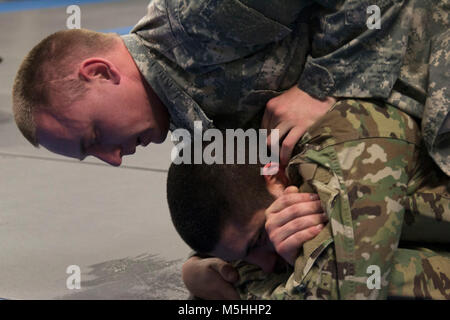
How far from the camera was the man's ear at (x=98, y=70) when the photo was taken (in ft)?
7.90

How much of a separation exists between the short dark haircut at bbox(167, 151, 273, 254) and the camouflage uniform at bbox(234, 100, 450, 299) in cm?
12

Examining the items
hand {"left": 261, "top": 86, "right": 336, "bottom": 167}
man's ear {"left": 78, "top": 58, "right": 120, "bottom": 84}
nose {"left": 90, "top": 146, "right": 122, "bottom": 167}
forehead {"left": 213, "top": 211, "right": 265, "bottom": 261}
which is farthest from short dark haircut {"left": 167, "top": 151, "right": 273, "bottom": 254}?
man's ear {"left": 78, "top": 58, "right": 120, "bottom": 84}

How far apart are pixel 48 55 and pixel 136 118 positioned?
0.30 meters

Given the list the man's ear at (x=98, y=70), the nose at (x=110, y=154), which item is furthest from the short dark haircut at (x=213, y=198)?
the man's ear at (x=98, y=70)

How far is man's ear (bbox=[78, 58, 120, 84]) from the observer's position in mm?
2408

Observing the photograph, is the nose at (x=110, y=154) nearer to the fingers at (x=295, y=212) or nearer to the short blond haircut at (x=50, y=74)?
the short blond haircut at (x=50, y=74)

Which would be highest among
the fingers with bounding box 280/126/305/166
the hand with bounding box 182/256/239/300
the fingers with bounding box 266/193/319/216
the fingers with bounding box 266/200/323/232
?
the fingers with bounding box 280/126/305/166

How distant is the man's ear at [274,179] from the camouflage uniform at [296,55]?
0.22 m

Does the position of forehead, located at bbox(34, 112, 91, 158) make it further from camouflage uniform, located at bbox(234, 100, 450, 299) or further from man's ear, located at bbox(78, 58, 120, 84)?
camouflage uniform, located at bbox(234, 100, 450, 299)

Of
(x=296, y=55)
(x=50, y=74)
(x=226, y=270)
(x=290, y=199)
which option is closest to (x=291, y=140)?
(x=290, y=199)


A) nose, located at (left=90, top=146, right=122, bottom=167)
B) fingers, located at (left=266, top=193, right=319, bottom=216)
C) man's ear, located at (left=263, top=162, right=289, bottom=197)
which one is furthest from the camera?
nose, located at (left=90, top=146, right=122, bottom=167)

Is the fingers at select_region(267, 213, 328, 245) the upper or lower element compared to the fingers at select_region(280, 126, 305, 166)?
lower
